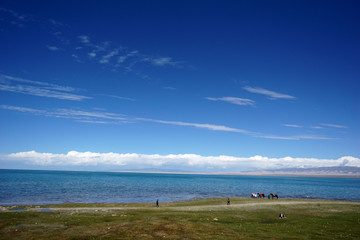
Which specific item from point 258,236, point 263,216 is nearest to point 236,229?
point 258,236

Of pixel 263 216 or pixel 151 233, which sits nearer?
pixel 151 233

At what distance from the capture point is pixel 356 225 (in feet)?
106

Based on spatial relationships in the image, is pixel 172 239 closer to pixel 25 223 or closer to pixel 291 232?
pixel 291 232

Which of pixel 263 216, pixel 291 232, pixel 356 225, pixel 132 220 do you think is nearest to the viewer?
pixel 291 232

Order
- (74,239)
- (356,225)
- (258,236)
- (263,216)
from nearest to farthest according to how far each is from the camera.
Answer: (74,239) → (258,236) → (356,225) → (263,216)

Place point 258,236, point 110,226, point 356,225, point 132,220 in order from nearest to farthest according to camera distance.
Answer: point 258,236, point 110,226, point 356,225, point 132,220

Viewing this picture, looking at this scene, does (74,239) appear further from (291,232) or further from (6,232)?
(291,232)

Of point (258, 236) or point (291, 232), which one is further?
point (291, 232)

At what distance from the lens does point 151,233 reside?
26.9m

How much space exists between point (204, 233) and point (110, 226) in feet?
40.0

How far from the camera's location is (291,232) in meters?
28.1

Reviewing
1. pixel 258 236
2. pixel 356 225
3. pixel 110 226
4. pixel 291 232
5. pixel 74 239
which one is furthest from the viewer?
pixel 356 225

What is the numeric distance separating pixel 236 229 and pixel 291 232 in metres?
6.44

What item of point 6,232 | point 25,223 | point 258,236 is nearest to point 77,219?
point 25,223
